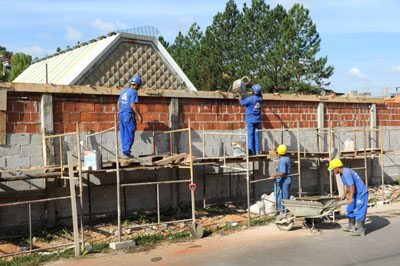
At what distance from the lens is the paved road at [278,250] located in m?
7.98

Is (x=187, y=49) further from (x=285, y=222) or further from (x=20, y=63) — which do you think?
(x=285, y=222)

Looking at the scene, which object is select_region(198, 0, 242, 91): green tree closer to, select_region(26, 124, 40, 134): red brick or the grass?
the grass

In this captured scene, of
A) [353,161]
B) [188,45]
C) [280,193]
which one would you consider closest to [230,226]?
[280,193]

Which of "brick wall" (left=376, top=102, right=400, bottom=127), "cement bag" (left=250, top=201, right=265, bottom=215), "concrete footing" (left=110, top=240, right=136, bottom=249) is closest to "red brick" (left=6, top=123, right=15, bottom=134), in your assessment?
"concrete footing" (left=110, top=240, right=136, bottom=249)

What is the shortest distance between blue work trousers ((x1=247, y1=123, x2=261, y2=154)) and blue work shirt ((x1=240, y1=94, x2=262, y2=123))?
0.17 meters

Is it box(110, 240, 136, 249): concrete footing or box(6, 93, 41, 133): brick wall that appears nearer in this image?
box(110, 240, 136, 249): concrete footing

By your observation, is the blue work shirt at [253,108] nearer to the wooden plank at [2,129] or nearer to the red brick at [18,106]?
the red brick at [18,106]

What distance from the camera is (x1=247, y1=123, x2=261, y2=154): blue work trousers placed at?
1280 centimetres

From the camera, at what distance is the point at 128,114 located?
1068 centimetres

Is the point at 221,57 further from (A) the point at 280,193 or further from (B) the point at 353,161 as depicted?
(A) the point at 280,193

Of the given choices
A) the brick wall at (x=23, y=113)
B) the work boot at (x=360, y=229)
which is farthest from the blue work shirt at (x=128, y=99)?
the work boot at (x=360, y=229)

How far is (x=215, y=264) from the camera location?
26.0ft

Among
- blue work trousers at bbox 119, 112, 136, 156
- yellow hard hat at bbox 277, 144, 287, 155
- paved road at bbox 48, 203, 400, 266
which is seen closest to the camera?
paved road at bbox 48, 203, 400, 266

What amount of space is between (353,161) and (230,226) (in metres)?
7.28
